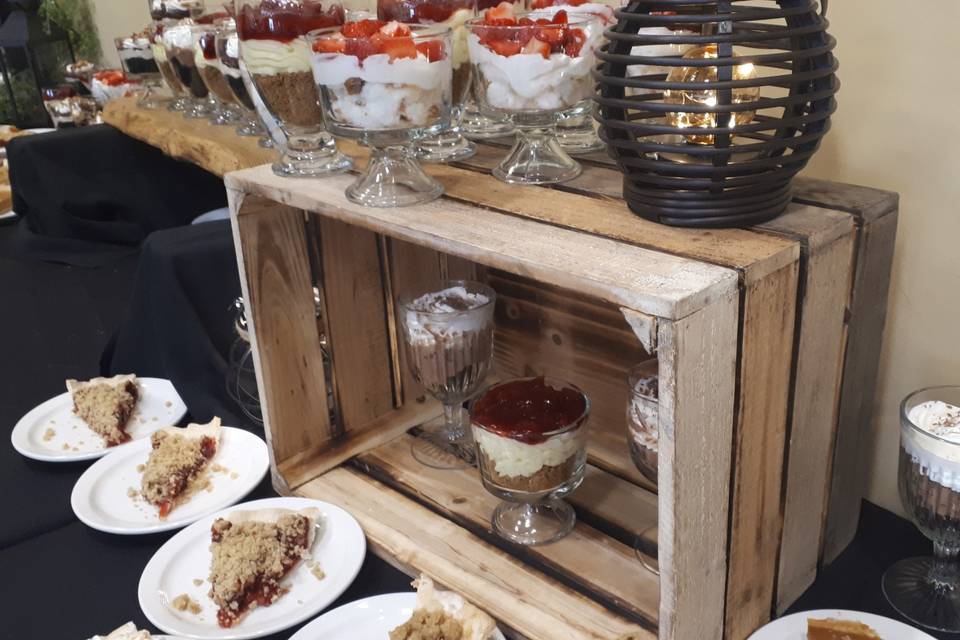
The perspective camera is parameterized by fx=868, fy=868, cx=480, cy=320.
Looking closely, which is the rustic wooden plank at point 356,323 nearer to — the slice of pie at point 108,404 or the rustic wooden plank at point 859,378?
the slice of pie at point 108,404

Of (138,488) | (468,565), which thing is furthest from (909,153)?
(138,488)

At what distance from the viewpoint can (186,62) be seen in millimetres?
1791

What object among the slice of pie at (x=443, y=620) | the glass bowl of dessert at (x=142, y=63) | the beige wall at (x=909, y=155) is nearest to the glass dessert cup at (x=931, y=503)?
the beige wall at (x=909, y=155)

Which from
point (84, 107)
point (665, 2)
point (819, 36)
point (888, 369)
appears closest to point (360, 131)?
point (665, 2)

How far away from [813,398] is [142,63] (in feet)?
6.56

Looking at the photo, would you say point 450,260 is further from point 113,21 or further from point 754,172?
point 113,21

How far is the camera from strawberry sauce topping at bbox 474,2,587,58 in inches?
33.0

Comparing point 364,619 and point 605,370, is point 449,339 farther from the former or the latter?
point 364,619

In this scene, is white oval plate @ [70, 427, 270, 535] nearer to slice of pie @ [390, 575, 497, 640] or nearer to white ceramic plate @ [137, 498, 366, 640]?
white ceramic plate @ [137, 498, 366, 640]

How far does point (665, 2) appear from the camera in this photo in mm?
681

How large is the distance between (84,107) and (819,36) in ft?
9.08

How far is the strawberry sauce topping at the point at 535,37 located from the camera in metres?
0.84

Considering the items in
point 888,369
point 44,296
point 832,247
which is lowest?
point 44,296

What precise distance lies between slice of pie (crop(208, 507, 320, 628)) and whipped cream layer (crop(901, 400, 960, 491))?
631 mm
